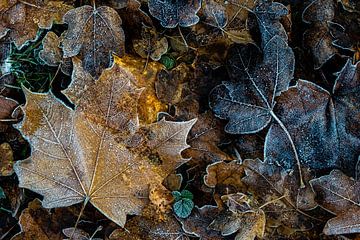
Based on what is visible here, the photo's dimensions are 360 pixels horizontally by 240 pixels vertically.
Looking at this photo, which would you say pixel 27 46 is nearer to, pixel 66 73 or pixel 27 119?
pixel 66 73

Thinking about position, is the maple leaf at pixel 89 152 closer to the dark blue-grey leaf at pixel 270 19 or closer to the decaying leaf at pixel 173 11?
the decaying leaf at pixel 173 11

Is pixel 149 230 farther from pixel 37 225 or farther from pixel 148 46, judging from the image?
pixel 148 46

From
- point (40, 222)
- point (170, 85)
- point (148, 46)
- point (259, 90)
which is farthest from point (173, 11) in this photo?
point (40, 222)

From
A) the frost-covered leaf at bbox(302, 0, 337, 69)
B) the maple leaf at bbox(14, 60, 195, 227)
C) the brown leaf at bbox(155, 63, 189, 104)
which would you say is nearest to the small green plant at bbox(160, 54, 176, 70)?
the brown leaf at bbox(155, 63, 189, 104)

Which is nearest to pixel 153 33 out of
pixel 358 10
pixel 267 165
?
pixel 267 165

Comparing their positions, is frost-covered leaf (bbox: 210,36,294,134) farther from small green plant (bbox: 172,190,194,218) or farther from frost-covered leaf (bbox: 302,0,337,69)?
small green plant (bbox: 172,190,194,218)
